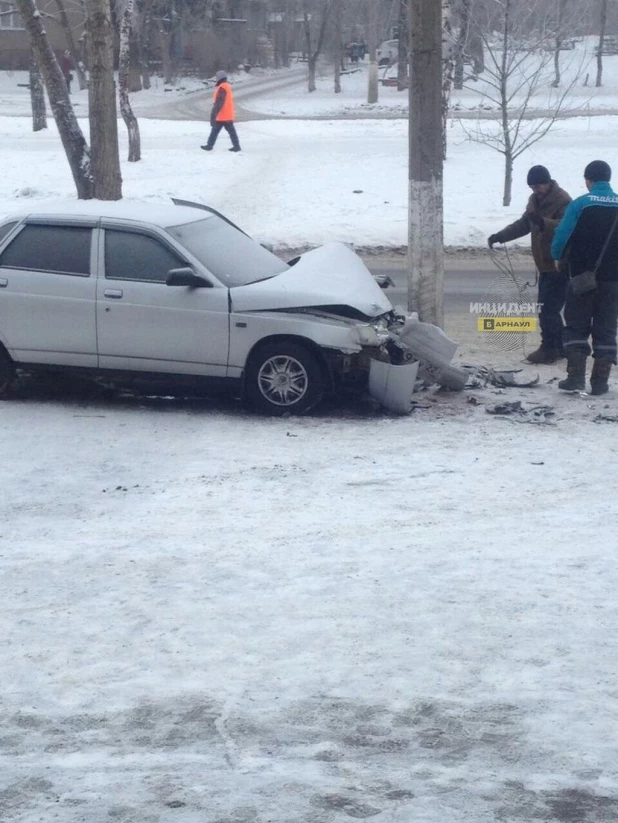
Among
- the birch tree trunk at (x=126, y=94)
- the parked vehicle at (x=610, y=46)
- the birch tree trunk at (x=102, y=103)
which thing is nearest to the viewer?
the birch tree trunk at (x=102, y=103)

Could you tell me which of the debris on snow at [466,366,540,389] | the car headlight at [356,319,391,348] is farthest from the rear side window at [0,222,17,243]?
the debris on snow at [466,366,540,389]

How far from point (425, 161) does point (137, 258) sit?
257 centimetres

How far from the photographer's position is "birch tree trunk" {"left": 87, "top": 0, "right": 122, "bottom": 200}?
1590 centimetres

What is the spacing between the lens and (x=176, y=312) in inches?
338

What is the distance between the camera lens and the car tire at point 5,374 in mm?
8992

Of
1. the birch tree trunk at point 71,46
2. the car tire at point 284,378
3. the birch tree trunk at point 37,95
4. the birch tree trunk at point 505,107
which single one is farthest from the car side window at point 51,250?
the birch tree trunk at point 71,46

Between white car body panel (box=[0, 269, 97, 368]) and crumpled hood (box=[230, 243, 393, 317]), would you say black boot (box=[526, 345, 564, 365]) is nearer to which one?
crumpled hood (box=[230, 243, 393, 317])

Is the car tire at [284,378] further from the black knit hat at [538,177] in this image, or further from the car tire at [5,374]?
the black knit hat at [538,177]

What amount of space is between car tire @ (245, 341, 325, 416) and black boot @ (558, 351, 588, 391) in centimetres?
204

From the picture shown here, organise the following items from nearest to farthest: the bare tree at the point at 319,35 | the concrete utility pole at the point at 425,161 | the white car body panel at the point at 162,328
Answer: the white car body panel at the point at 162,328 → the concrete utility pole at the point at 425,161 → the bare tree at the point at 319,35

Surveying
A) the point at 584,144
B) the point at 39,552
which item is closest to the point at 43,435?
the point at 39,552

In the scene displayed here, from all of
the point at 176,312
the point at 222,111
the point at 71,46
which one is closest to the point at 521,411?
the point at 176,312

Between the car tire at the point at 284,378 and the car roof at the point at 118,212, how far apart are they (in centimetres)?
134

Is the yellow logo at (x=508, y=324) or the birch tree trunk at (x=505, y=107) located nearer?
the yellow logo at (x=508, y=324)
